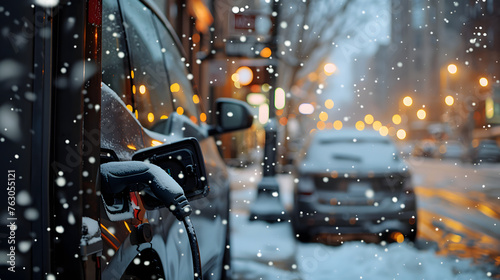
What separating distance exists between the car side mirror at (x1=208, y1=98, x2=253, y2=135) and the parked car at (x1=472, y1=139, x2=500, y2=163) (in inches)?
1146

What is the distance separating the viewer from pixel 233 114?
11.7 feet

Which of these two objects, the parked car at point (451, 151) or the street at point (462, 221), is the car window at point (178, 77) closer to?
the street at point (462, 221)

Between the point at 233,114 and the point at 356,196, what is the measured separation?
4001mm

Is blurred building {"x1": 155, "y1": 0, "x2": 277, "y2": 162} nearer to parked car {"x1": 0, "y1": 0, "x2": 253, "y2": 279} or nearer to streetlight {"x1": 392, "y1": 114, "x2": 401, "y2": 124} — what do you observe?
parked car {"x1": 0, "y1": 0, "x2": 253, "y2": 279}

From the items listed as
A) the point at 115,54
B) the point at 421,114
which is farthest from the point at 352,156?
the point at 421,114

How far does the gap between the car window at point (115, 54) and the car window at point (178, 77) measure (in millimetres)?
751

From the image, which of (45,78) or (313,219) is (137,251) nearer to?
(45,78)

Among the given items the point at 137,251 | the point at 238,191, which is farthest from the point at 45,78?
the point at 238,191

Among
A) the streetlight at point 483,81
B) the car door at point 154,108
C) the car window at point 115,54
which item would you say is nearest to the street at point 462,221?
the car door at point 154,108

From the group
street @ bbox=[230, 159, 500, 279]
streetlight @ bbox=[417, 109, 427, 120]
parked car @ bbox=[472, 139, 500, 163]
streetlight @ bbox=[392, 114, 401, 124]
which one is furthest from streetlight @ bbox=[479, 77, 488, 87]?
streetlight @ bbox=[392, 114, 401, 124]

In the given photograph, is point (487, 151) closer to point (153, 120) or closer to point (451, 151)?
point (451, 151)

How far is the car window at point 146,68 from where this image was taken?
2.51 meters

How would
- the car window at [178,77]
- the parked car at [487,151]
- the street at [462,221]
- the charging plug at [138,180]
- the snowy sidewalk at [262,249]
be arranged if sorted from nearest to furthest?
the charging plug at [138,180]
the car window at [178,77]
the snowy sidewalk at [262,249]
the street at [462,221]
the parked car at [487,151]

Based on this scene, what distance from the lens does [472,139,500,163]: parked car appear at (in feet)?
97.4
